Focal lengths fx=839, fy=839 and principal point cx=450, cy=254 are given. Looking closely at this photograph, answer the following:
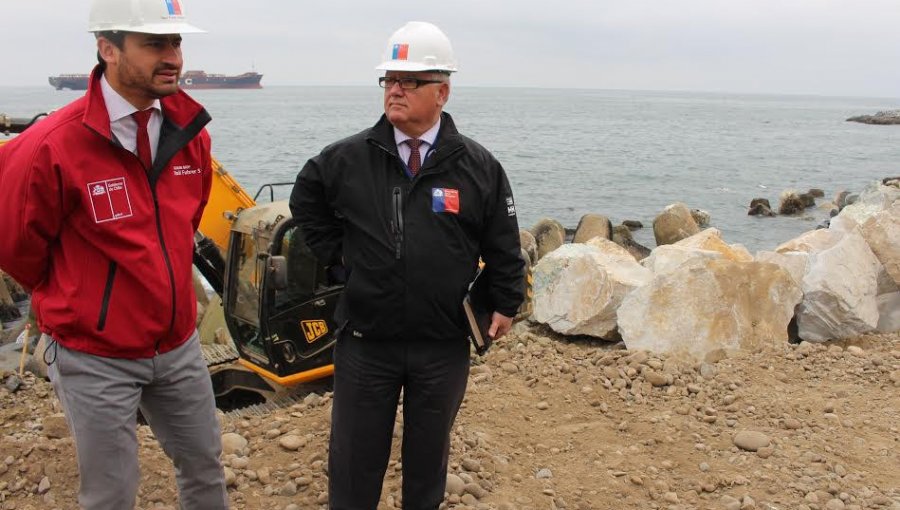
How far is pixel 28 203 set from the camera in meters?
2.52

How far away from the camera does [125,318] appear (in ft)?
8.80

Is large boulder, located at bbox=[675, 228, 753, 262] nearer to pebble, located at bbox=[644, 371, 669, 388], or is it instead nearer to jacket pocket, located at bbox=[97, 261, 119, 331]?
pebble, located at bbox=[644, 371, 669, 388]

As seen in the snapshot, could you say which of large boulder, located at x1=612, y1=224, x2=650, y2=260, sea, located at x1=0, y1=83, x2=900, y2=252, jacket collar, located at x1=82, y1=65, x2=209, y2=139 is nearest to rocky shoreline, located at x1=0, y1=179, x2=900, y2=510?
jacket collar, located at x1=82, y1=65, x2=209, y2=139

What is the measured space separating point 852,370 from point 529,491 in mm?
3169

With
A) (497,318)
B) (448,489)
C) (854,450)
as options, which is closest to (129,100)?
(497,318)

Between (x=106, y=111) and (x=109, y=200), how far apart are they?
11.3 inches

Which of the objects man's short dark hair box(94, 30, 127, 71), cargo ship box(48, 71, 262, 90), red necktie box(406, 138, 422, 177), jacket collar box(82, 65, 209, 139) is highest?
man's short dark hair box(94, 30, 127, 71)

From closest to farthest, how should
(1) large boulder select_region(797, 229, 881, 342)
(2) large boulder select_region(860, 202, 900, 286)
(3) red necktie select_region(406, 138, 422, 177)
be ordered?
1. (3) red necktie select_region(406, 138, 422, 177)
2. (1) large boulder select_region(797, 229, 881, 342)
3. (2) large boulder select_region(860, 202, 900, 286)

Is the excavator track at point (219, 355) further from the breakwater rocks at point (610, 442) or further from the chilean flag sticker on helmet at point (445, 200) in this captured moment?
the chilean flag sticker on helmet at point (445, 200)

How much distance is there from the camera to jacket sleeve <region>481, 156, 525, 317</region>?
10.6 ft

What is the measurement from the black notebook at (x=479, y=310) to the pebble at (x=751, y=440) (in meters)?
2.31

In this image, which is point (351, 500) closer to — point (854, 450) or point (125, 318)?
point (125, 318)

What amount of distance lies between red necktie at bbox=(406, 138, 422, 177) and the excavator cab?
9.20ft

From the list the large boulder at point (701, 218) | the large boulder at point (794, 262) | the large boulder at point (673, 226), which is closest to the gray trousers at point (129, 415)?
the large boulder at point (794, 262)
